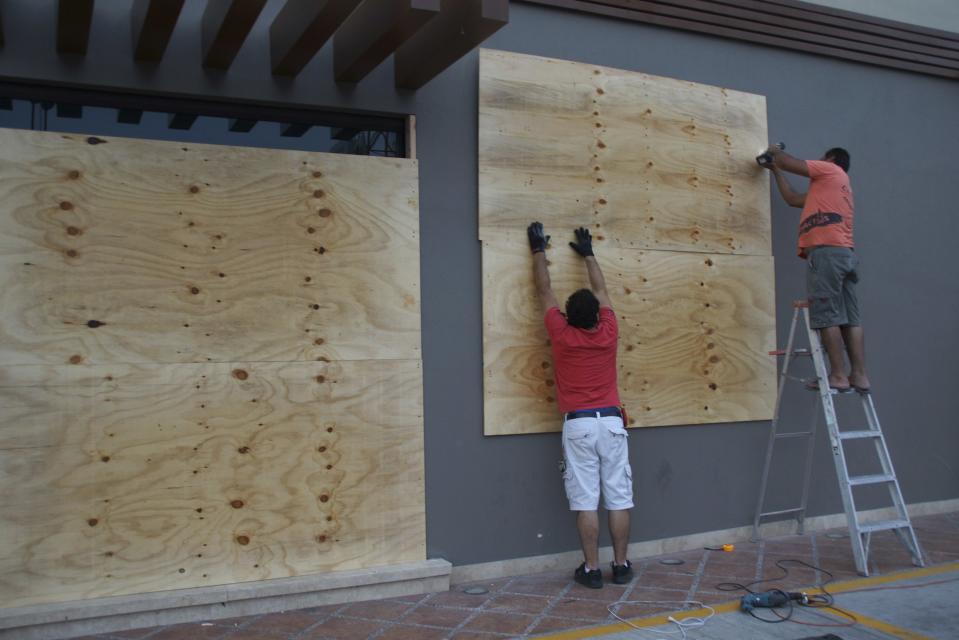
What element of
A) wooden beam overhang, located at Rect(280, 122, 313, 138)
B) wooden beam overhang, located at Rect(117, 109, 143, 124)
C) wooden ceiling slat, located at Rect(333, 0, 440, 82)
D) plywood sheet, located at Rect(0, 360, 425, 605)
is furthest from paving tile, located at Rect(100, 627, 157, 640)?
wooden ceiling slat, located at Rect(333, 0, 440, 82)

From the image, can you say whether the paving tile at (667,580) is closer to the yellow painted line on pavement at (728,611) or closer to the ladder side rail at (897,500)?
the yellow painted line on pavement at (728,611)

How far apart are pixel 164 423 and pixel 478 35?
2.69 meters

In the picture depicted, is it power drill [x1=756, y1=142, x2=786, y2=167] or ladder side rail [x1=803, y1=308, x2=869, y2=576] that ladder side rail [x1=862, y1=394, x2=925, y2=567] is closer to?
ladder side rail [x1=803, y1=308, x2=869, y2=576]

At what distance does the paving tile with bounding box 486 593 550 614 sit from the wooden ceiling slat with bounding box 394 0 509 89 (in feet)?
10.2

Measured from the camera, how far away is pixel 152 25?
13.8ft

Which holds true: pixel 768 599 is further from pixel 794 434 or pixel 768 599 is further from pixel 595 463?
pixel 794 434

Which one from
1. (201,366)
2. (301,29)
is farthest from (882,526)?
(301,29)

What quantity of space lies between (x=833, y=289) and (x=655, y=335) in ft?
4.16

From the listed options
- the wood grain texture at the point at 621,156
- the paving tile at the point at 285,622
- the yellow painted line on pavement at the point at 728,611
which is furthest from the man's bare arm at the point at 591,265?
the paving tile at the point at 285,622

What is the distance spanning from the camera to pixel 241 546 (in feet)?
15.1

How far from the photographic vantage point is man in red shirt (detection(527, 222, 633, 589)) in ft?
16.7

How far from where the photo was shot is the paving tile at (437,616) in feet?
14.5

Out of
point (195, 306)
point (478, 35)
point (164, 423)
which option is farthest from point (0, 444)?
point (478, 35)

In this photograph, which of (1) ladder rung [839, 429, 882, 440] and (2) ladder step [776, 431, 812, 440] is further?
(2) ladder step [776, 431, 812, 440]
